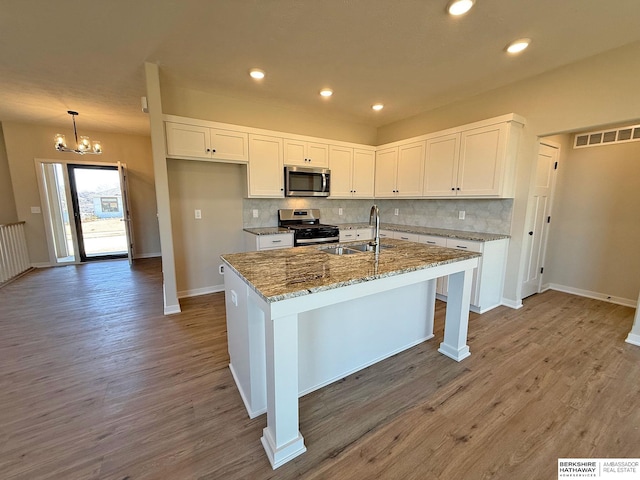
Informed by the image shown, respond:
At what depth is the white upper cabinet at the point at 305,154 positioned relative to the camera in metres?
3.84

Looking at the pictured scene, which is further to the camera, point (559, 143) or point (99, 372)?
point (559, 143)

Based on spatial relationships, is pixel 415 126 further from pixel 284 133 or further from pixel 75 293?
pixel 75 293

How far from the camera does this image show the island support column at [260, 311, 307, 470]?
130cm

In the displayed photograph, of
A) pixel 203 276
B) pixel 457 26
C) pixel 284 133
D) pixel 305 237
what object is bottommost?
pixel 203 276

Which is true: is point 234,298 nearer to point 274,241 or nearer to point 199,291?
point 274,241

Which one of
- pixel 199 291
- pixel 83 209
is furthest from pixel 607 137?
pixel 83 209

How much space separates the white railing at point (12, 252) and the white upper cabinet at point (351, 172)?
5.39m

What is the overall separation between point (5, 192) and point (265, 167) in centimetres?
528

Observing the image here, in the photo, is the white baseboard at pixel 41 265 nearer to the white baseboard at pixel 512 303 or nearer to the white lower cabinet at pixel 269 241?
the white lower cabinet at pixel 269 241

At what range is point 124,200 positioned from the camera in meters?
5.34

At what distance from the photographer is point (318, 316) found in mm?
1818

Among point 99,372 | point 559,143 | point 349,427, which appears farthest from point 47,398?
point 559,143

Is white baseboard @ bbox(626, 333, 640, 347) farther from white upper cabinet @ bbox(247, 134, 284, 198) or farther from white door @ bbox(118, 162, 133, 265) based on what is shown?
white door @ bbox(118, 162, 133, 265)

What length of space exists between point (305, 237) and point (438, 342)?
6.78 ft
